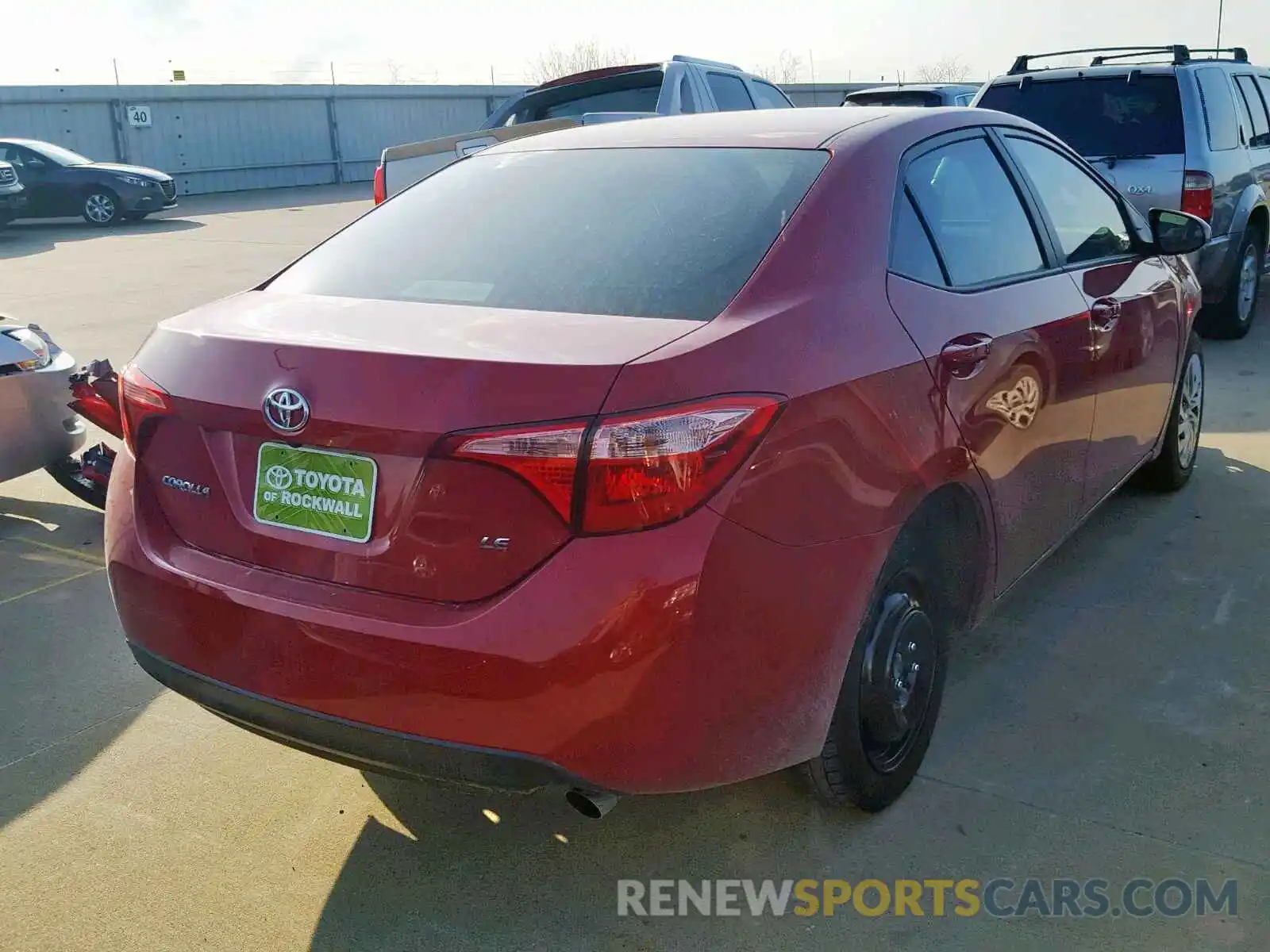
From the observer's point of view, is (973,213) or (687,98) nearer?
(973,213)

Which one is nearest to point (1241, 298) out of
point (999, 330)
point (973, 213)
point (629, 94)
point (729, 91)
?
point (729, 91)

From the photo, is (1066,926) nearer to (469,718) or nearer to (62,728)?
(469,718)

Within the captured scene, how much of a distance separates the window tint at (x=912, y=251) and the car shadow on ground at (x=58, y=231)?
52.0 ft

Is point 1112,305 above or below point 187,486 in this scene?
above

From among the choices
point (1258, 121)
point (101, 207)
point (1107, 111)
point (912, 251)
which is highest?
point (1107, 111)

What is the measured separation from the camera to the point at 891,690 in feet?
9.64

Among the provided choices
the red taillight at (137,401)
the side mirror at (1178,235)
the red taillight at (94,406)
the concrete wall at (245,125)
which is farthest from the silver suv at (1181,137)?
the concrete wall at (245,125)

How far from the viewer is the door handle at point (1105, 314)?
3846mm

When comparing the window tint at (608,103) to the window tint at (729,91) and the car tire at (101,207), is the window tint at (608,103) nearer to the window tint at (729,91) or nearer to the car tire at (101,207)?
the window tint at (729,91)

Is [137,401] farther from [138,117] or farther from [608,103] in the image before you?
[138,117]

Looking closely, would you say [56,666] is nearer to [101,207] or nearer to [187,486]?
[187,486]

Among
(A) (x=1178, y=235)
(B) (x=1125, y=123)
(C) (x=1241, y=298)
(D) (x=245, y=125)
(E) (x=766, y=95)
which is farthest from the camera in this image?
(D) (x=245, y=125)

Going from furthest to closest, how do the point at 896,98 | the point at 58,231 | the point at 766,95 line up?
the point at 58,231 < the point at 896,98 < the point at 766,95

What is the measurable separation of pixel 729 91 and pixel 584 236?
8.46 m
